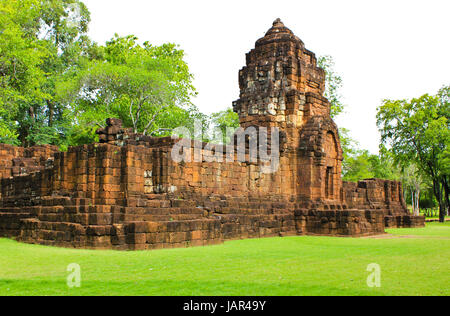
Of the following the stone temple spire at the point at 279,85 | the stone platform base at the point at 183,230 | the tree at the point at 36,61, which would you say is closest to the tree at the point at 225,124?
the stone temple spire at the point at 279,85

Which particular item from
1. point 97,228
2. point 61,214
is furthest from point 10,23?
point 97,228

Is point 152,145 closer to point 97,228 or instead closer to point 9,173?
point 97,228

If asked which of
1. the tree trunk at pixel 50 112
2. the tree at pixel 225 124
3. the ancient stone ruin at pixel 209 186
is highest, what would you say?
the tree trunk at pixel 50 112

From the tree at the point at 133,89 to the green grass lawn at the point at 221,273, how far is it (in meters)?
20.2

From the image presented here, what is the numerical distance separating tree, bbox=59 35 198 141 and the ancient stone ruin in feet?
32.4

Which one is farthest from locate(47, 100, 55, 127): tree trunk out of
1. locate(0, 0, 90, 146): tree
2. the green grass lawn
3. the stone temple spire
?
the green grass lawn

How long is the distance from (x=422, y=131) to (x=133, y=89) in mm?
22324

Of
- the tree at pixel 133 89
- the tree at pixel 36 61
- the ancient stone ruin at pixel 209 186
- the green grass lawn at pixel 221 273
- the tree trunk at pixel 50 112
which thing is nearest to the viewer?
the green grass lawn at pixel 221 273

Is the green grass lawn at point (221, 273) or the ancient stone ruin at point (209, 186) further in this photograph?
the ancient stone ruin at point (209, 186)

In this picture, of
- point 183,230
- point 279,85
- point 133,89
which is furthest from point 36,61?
point 183,230

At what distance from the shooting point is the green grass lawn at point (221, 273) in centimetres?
536

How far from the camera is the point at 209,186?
14.9 m

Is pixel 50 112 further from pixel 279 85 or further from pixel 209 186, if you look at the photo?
pixel 209 186

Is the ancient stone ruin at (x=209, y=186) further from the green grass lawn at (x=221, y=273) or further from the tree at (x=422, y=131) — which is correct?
the tree at (x=422, y=131)
